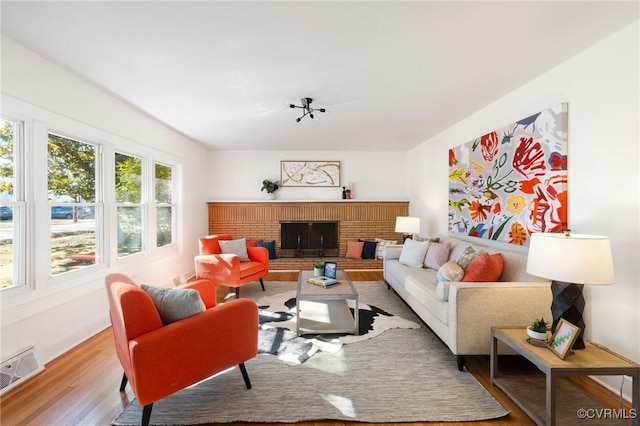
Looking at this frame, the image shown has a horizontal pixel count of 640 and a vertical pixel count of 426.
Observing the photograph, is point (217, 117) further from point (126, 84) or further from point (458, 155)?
point (458, 155)

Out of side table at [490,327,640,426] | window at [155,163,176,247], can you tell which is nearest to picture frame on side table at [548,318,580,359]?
side table at [490,327,640,426]

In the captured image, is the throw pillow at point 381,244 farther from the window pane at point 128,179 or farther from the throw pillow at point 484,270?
the window pane at point 128,179

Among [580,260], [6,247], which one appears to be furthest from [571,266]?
[6,247]

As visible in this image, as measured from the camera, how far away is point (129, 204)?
372cm

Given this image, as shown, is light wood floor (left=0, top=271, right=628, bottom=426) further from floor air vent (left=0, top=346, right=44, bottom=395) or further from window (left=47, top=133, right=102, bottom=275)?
window (left=47, top=133, right=102, bottom=275)

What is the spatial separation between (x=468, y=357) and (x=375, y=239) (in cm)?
371

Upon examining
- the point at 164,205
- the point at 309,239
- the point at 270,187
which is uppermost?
the point at 270,187

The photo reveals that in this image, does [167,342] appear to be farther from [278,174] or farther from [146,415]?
[278,174]

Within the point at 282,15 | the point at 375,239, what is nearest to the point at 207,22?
the point at 282,15

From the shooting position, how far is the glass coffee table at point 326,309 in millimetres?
2910

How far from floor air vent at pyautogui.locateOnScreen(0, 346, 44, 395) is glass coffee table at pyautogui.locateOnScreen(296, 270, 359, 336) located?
2150 millimetres

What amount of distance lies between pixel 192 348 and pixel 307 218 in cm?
451

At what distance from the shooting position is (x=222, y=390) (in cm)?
206

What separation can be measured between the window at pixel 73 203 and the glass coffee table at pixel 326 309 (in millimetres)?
2319
